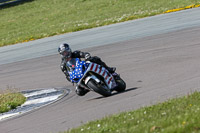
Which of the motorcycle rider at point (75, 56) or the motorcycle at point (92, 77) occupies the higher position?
the motorcycle rider at point (75, 56)

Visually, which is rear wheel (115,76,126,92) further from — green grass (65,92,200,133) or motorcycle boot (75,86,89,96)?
green grass (65,92,200,133)

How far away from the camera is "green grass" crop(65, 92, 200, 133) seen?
6.51 metres

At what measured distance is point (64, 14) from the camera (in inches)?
1597

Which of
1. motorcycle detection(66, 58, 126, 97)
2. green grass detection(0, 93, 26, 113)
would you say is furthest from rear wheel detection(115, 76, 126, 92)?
green grass detection(0, 93, 26, 113)

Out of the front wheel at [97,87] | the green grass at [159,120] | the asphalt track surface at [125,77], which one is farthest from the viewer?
the front wheel at [97,87]

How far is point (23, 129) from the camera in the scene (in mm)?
9930

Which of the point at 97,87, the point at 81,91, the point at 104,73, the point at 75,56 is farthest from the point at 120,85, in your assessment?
the point at 75,56

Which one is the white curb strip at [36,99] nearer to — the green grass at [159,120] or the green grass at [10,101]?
the green grass at [10,101]

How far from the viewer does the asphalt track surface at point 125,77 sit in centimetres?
1009

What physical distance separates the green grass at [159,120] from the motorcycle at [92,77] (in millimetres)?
2965

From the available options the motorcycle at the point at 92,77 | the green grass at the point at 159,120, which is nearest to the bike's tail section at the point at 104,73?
the motorcycle at the point at 92,77

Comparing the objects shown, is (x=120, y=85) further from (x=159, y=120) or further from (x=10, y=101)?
(x=159, y=120)

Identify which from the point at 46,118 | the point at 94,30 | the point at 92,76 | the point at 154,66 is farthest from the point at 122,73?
the point at 94,30

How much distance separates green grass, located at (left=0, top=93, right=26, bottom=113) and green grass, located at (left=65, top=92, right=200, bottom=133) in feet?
16.5
